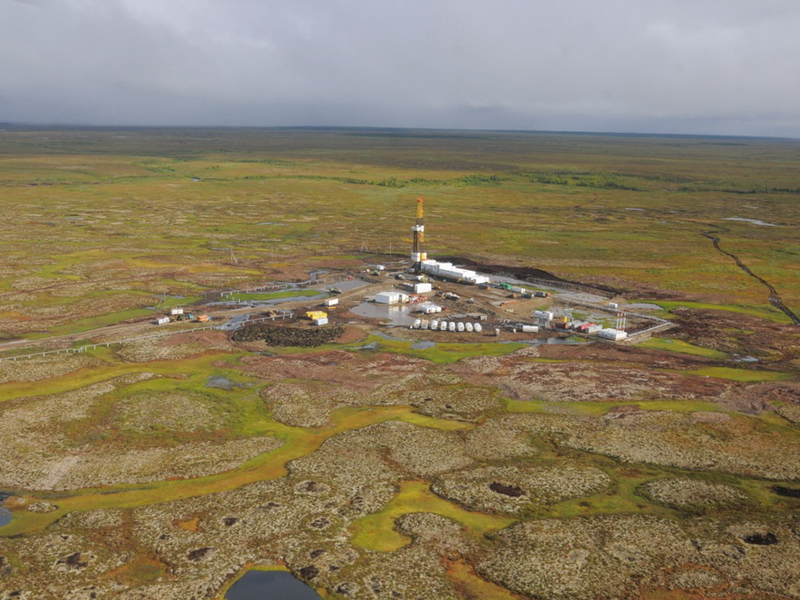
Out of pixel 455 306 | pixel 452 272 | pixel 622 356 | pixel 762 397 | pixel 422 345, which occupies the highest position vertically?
pixel 452 272

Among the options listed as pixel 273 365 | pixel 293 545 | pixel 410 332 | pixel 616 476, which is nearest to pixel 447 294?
pixel 410 332

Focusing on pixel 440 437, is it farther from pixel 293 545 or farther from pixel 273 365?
pixel 273 365

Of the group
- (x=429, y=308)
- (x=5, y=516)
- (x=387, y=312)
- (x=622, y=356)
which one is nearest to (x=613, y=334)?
(x=622, y=356)

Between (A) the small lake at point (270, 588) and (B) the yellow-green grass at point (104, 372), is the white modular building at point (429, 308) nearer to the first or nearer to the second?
(B) the yellow-green grass at point (104, 372)

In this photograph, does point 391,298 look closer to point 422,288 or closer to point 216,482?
point 422,288

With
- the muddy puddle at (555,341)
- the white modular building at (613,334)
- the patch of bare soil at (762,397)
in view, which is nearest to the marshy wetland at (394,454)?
the patch of bare soil at (762,397)
